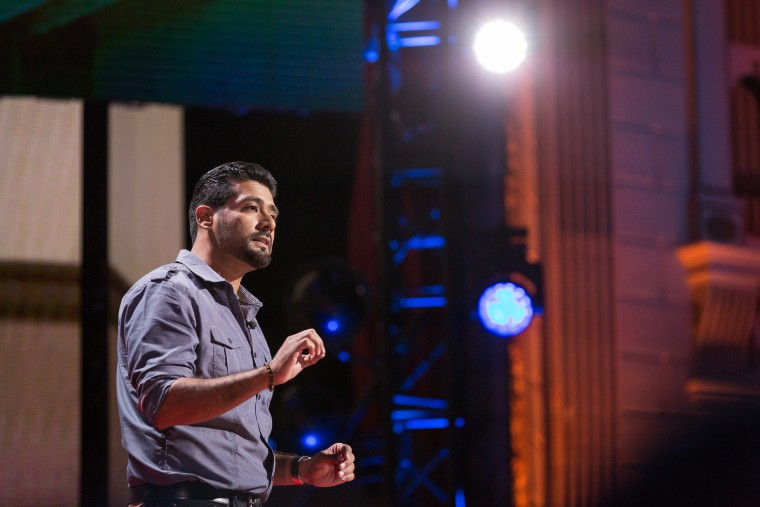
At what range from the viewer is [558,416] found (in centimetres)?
550

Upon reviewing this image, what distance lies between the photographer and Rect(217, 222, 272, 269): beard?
6.89 ft

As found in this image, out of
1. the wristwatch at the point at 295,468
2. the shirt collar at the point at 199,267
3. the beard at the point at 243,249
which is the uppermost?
the beard at the point at 243,249

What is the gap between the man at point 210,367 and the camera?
1836 mm

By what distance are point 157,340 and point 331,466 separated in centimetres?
51

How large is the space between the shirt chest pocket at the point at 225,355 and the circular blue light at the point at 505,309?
2724mm

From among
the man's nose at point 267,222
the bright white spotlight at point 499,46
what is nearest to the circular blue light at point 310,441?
the bright white spotlight at point 499,46

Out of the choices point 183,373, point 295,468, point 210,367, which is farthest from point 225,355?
point 295,468

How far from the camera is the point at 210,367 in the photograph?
6.53 ft

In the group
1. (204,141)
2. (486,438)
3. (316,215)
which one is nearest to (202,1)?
(204,141)

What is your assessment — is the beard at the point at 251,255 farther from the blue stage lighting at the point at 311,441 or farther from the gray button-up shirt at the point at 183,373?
the blue stage lighting at the point at 311,441

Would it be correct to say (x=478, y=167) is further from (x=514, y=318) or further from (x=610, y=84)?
(x=610, y=84)

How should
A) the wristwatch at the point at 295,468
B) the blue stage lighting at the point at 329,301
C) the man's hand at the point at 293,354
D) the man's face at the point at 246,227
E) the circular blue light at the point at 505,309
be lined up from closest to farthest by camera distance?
the man's hand at the point at 293,354 → the man's face at the point at 246,227 → the wristwatch at the point at 295,468 → the circular blue light at the point at 505,309 → the blue stage lighting at the point at 329,301

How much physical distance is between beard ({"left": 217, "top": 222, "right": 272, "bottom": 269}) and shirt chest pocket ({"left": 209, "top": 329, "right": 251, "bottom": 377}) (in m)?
0.16

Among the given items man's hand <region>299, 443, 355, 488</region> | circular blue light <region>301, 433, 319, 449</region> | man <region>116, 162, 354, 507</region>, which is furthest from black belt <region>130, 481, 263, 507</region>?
circular blue light <region>301, 433, 319, 449</region>
